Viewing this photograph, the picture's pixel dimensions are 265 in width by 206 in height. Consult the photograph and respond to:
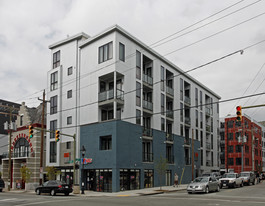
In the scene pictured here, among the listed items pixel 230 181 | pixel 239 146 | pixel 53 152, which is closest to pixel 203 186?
pixel 230 181

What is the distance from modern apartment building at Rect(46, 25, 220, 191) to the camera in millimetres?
34781

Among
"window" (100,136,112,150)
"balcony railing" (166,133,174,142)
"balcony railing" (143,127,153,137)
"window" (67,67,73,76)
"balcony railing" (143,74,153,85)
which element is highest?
"window" (67,67,73,76)

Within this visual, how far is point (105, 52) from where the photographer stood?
121 ft

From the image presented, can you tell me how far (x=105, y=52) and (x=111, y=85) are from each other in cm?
402

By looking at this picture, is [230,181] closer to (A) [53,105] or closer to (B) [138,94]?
(B) [138,94]

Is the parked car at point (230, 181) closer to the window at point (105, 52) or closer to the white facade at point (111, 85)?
the white facade at point (111, 85)

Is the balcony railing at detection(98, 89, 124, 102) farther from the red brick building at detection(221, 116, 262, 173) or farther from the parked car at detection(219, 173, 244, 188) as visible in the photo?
the red brick building at detection(221, 116, 262, 173)

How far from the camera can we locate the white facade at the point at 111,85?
36000 mm

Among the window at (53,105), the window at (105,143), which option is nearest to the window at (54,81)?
the window at (53,105)

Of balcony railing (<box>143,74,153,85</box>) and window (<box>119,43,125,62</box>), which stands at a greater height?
window (<box>119,43,125,62</box>)

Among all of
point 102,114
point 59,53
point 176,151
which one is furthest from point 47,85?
point 176,151

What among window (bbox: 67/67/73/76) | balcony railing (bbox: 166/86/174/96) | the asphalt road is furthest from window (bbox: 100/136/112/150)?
balcony railing (bbox: 166/86/174/96)

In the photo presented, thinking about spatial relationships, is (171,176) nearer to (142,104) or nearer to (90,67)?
(142,104)

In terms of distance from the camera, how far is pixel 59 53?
43219 mm
